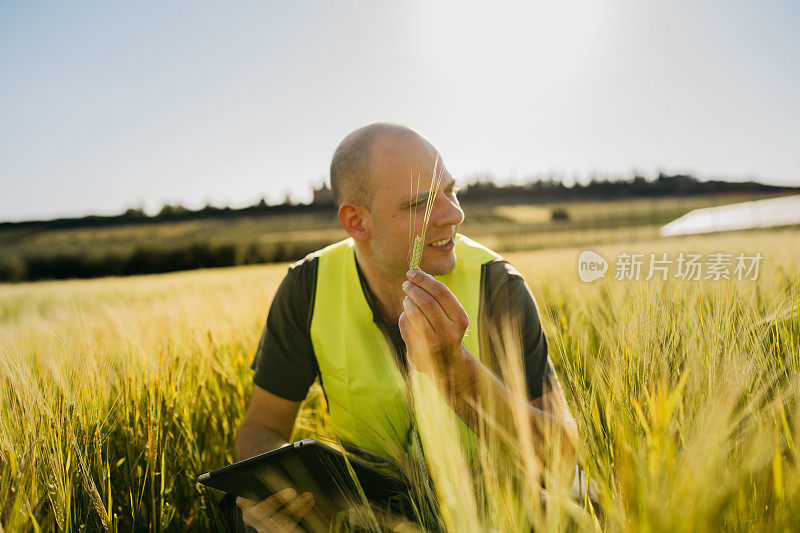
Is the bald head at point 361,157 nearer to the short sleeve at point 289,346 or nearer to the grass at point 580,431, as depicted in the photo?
the short sleeve at point 289,346

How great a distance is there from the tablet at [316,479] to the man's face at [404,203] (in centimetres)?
77

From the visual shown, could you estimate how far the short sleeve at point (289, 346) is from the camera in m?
1.87

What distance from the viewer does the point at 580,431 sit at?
915 mm

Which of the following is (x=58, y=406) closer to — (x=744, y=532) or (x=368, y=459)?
(x=368, y=459)

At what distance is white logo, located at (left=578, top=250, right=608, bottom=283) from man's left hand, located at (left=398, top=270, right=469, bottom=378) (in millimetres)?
2101

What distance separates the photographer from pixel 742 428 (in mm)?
864

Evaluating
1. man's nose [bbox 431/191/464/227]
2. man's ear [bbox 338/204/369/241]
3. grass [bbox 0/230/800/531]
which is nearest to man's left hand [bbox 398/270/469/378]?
grass [bbox 0/230/800/531]

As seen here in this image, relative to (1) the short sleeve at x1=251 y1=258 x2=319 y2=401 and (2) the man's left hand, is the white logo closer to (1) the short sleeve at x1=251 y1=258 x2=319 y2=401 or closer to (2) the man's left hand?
(1) the short sleeve at x1=251 y1=258 x2=319 y2=401

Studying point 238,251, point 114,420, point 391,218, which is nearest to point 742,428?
point 391,218

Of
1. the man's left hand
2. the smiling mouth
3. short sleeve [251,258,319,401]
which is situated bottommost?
short sleeve [251,258,319,401]

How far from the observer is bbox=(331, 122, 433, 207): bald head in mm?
1852

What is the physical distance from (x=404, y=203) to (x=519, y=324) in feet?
2.10

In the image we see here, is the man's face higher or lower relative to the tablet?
higher

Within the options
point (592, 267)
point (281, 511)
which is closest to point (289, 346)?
point (281, 511)
